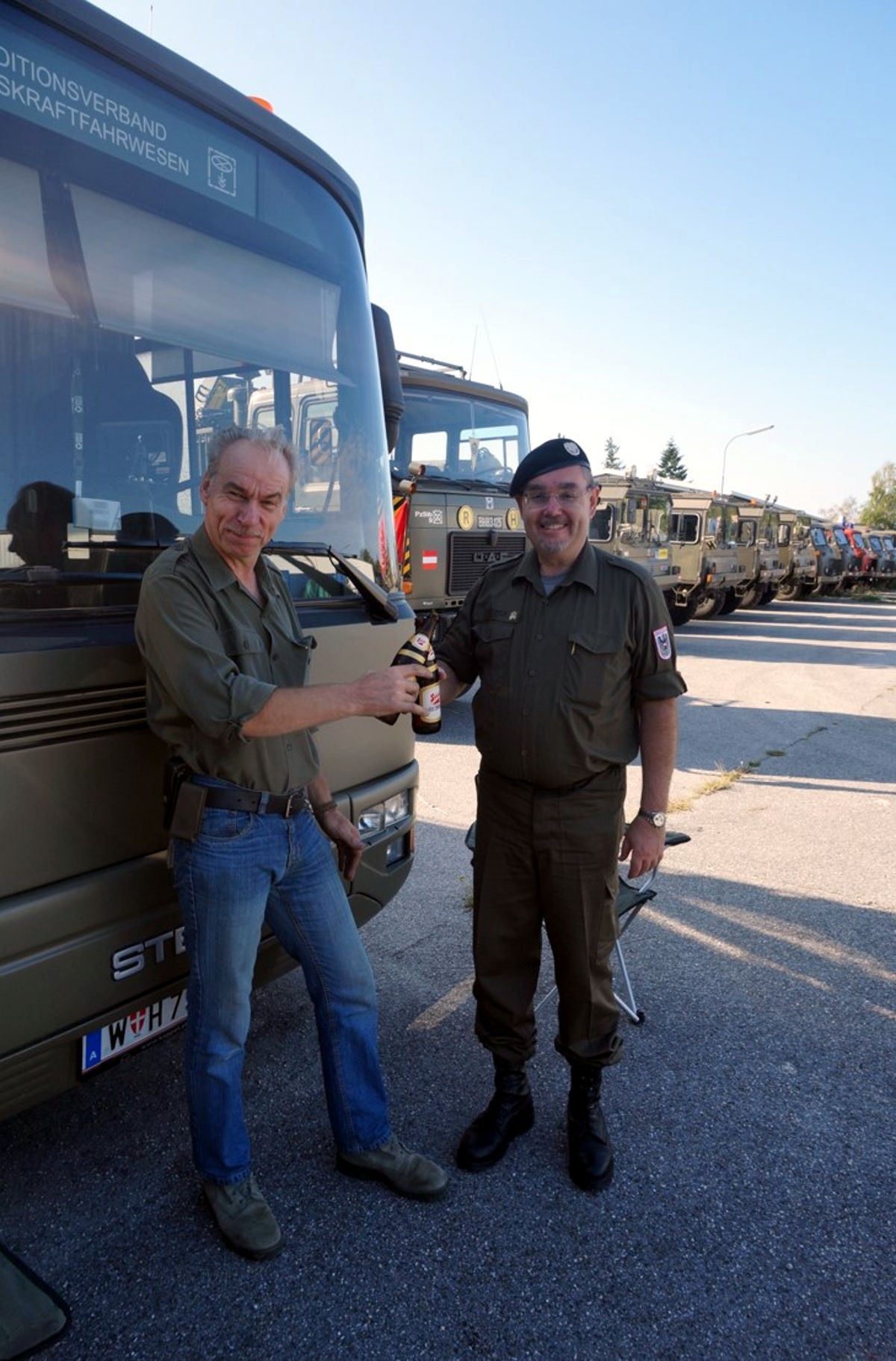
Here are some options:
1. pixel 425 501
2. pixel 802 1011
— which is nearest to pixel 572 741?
pixel 802 1011

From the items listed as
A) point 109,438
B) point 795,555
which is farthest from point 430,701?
point 795,555

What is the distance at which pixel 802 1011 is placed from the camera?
11.4 feet

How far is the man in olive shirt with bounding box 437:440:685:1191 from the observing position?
2.46 meters

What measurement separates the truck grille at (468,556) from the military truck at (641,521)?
20.9ft

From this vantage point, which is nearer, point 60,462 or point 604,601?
point 60,462

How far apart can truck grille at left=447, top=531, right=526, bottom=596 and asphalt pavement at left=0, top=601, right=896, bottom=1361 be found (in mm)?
4318

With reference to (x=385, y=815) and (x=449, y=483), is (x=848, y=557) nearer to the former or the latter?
(x=449, y=483)

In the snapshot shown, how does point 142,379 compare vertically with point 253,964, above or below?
above

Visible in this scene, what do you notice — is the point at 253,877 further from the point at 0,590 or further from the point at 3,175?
the point at 3,175

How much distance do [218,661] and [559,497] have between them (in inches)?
41.3

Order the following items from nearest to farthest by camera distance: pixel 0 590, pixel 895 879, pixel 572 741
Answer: pixel 0 590 < pixel 572 741 < pixel 895 879

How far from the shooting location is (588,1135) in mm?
2584

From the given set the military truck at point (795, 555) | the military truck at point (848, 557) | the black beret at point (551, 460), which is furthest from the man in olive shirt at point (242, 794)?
the military truck at point (848, 557)

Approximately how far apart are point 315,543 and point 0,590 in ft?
3.32
